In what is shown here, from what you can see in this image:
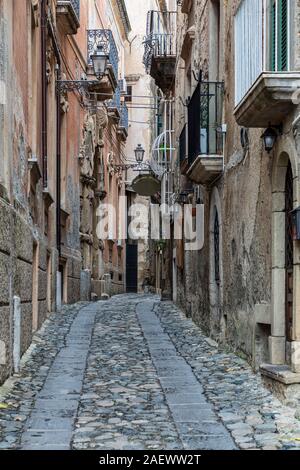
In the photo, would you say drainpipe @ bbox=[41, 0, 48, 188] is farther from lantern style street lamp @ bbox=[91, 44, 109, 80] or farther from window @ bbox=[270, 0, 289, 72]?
window @ bbox=[270, 0, 289, 72]

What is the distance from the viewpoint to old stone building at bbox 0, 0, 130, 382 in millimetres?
8461

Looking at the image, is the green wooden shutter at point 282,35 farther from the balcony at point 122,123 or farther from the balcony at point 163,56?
the balcony at point 122,123

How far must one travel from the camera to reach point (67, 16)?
16.5m

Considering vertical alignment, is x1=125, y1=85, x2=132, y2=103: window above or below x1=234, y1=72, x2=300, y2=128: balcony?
above

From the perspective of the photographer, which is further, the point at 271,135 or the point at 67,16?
the point at 67,16

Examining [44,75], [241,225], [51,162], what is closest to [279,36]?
[241,225]

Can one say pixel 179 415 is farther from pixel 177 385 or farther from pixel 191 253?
pixel 191 253

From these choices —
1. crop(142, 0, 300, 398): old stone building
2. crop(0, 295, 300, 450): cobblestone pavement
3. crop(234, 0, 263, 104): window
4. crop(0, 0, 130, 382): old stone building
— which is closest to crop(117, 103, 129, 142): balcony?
crop(0, 0, 130, 382): old stone building

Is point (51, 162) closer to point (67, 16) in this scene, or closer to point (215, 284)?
point (67, 16)

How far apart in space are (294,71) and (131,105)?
103ft

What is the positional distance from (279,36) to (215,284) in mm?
5394

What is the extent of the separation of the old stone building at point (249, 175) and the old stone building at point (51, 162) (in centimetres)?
243

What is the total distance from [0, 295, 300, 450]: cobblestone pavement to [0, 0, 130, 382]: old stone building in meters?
0.57

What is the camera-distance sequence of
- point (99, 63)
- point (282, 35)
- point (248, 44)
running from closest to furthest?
point (282, 35) → point (248, 44) → point (99, 63)
